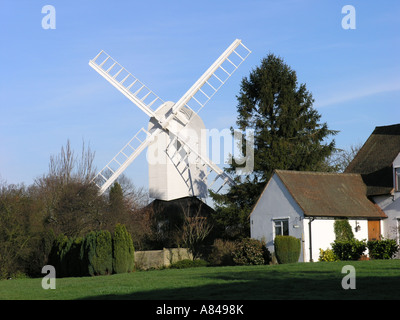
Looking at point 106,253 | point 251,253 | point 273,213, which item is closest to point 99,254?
point 106,253

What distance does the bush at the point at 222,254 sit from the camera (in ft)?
108

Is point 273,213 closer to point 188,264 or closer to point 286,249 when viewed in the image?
point 286,249

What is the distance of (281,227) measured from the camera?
32094 mm

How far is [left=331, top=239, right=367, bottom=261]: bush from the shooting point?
29016 millimetres

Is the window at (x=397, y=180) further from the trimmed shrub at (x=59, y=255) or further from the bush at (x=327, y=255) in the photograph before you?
the trimmed shrub at (x=59, y=255)

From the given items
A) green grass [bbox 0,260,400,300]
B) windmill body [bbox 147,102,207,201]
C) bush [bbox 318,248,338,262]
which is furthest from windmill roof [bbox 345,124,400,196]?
green grass [bbox 0,260,400,300]

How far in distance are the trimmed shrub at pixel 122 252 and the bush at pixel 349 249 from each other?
10.4 m

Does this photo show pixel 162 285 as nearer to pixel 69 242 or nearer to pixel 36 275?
pixel 69 242

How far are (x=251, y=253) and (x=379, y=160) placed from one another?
10.1 metres

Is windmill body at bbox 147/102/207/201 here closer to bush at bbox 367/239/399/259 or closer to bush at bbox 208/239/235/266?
bush at bbox 208/239/235/266

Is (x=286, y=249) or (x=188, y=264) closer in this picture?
(x=286, y=249)

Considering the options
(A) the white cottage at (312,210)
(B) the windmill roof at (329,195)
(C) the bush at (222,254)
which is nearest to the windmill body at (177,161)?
(C) the bush at (222,254)
